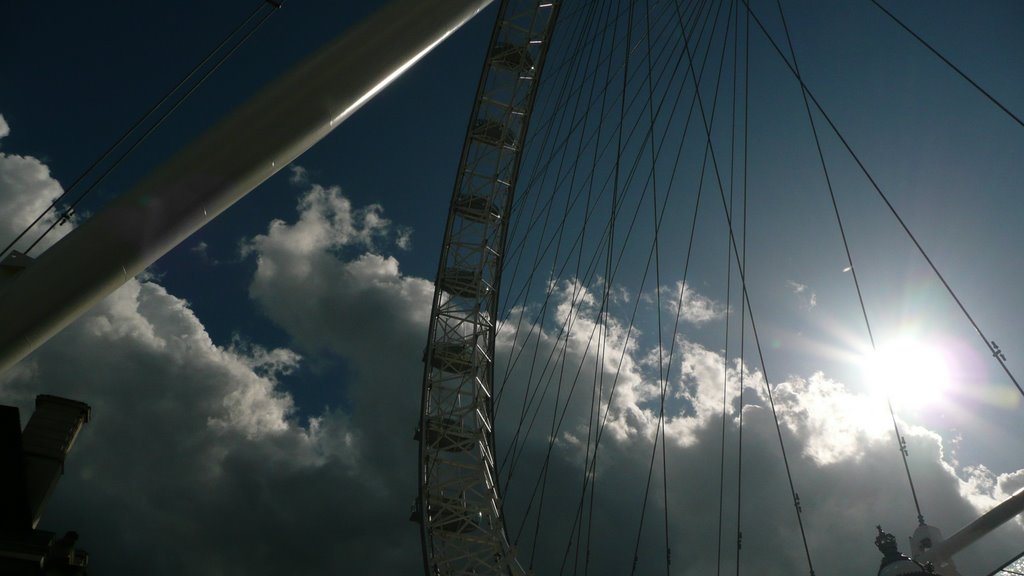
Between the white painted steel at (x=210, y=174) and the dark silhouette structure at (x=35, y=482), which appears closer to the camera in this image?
the white painted steel at (x=210, y=174)

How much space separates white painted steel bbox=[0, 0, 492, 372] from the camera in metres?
4.28

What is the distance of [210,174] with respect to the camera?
469 cm

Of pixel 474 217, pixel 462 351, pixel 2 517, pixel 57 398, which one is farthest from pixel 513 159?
pixel 2 517

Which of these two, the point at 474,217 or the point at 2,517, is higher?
the point at 474,217

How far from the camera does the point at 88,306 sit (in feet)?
14.7

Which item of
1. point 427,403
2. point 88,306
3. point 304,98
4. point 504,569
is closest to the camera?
point 88,306

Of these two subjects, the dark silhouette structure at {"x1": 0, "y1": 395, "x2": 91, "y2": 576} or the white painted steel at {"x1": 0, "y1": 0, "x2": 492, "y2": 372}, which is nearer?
the white painted steel at {"x1": 0, "y1": 0, "x2": 492, "y2": 372}

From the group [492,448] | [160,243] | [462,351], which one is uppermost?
[462,351]

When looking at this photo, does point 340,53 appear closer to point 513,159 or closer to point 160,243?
point 160,243

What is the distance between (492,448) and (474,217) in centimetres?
953

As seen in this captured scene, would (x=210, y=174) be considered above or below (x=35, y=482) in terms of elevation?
above

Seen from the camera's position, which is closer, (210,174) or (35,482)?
(210,174)

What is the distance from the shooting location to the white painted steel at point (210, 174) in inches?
168

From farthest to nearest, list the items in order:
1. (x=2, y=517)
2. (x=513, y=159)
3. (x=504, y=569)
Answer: (x=513, y=159) → (x=504, y=569) → (x=2, y=517)
